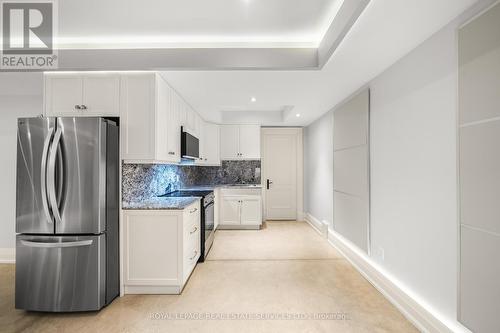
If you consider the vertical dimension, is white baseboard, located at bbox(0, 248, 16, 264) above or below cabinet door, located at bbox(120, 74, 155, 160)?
below

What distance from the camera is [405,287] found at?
89.0 inches

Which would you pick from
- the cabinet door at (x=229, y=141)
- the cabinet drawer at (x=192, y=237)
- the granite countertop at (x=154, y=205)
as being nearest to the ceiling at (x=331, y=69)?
the cabinet door at (x=229, y=141)

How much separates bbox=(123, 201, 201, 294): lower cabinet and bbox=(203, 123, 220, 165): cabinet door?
2.95 meters

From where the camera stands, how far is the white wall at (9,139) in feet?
11.3

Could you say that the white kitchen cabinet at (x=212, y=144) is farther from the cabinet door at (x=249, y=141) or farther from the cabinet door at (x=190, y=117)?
the cabinet door at (x=190, y=117)

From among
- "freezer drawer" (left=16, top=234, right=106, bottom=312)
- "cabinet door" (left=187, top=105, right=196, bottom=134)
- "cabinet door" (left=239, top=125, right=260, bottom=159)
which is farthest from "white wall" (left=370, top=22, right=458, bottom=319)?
"cabinet door" (left=239, top=125, right=260, bottom=159)

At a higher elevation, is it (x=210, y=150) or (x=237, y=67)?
(x=237, y=67)

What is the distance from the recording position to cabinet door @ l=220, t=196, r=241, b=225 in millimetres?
5230

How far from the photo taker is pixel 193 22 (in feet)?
7.29

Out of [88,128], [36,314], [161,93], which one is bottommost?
[36,314]

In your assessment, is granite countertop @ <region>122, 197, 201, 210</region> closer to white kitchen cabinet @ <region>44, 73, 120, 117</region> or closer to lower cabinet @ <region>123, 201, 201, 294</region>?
lower cabinet @ <region>123, 201, 201, 294</region>

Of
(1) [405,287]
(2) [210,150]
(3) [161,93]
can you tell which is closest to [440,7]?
(1) [405,287]

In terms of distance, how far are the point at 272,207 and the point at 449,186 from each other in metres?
4.50

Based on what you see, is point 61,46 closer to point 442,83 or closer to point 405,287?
point 442,83
